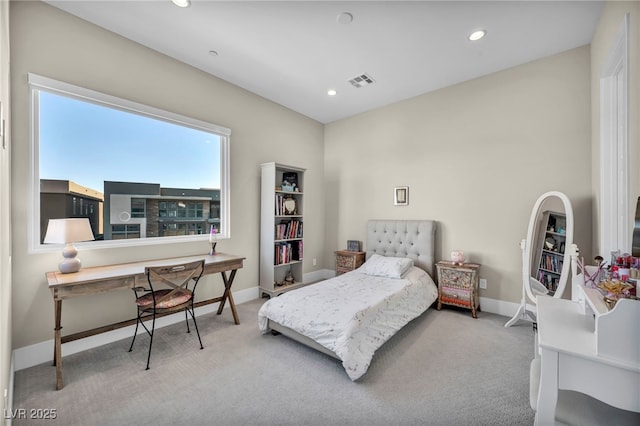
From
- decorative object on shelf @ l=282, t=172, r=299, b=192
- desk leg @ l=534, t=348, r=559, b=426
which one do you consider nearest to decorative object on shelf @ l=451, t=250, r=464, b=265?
desk leg @ l=534, t=348, r=559, b=426

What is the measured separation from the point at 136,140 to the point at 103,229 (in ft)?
3.14

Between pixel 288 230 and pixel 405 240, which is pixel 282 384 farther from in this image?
pixel 405 240

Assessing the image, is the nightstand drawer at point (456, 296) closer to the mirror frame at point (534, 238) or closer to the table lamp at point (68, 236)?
the mirror frame at point (534, 238)

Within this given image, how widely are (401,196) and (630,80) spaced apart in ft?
7.97

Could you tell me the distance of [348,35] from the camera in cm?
245

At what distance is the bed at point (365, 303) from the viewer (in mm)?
1992

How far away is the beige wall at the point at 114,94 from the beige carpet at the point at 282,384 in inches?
16.8

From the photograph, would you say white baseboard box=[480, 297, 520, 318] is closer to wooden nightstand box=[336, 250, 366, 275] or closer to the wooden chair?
wooden nightstand box=[336, 250, 366, 275]

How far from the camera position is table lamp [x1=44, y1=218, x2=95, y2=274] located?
76.4 inches

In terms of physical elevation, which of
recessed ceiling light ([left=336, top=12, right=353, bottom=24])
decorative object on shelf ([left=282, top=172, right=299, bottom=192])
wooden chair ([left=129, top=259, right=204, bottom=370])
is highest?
recessed ceiling light ([left=336, top=12, right=353, bottom=24])

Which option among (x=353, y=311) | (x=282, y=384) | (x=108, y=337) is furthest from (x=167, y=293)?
(x=353, y=311)

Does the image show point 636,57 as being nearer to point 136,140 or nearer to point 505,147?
point 505,147

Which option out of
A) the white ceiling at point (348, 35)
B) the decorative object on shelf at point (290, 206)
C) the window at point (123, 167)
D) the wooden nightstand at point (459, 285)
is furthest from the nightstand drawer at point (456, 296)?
the window at point (123, 167)

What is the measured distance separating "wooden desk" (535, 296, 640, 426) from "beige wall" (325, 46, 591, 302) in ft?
6.99
